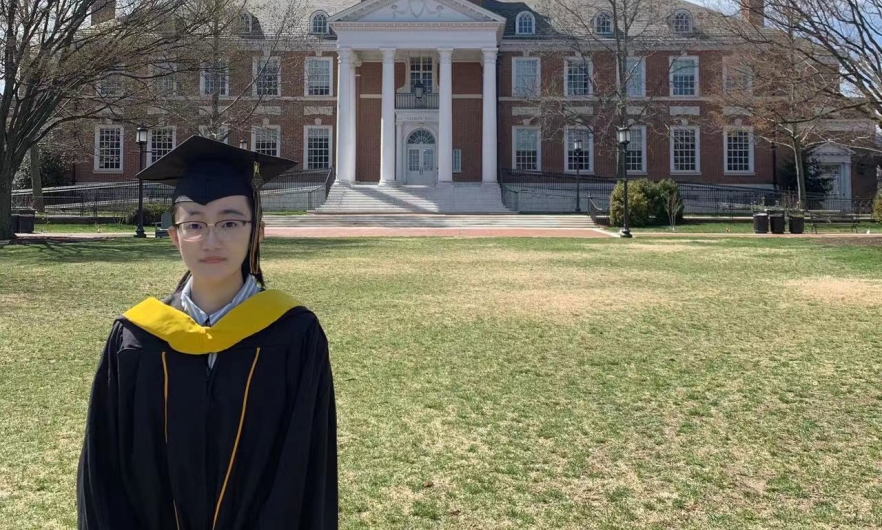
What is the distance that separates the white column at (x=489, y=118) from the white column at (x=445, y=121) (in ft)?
6.62

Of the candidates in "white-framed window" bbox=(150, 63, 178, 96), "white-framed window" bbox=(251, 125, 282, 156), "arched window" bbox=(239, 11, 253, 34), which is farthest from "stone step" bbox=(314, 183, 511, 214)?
"arched window" bbox=(239, 11, 253, 34)

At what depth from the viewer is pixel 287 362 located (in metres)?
2.05

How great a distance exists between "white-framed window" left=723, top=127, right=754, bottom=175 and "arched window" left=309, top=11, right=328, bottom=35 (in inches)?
1054

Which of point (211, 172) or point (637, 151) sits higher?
point (637, 151)

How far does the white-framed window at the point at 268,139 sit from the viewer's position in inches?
1669

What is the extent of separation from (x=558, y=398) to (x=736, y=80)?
37.0 metres

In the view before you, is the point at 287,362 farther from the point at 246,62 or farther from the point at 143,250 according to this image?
the point at 246,62

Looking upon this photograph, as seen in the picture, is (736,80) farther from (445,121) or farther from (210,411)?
(210,411)

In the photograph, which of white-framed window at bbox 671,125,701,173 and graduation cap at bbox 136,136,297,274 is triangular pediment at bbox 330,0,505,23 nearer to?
white-framed window at bbox 671,125,701,173

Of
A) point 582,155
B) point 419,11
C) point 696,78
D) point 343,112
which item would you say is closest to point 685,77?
point 696,78

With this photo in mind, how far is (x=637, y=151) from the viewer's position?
4397cm

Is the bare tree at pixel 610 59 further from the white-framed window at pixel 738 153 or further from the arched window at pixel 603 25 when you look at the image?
the white-framed window at pixel 738 153

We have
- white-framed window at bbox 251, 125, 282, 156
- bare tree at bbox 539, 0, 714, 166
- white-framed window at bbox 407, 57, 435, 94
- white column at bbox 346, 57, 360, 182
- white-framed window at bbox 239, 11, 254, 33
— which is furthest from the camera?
white-framed window at bbox 251, 125, 282, 156

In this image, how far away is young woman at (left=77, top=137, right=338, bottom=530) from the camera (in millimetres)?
1995
